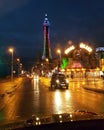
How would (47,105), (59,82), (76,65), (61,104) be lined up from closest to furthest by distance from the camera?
(47,105), (61,104), (59,82), (76,65)

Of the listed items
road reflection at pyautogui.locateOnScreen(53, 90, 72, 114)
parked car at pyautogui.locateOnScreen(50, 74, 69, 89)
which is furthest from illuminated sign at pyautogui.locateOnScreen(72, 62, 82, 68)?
road reflection at pyautogui.locateOnScreen(53, 90, 72, 114)

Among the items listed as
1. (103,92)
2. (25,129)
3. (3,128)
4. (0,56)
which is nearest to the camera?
(25,129)

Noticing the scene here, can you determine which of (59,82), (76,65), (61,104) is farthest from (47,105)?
(76,65)

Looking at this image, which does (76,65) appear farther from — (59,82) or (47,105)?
(47,105)

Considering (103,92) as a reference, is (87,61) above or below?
above

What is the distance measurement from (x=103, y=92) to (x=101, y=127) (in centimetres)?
3401

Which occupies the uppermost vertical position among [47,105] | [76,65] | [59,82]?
[76,65]

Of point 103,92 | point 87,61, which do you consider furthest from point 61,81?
point 87,61

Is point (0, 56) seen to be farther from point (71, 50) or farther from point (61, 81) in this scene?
point (61, 81)

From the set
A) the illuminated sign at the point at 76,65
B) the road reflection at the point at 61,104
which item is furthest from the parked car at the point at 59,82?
the illuminated sign at the point at 76,65

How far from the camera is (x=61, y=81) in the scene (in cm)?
5216

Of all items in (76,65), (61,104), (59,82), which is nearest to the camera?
(61,104)

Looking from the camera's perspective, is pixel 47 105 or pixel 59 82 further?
pixel 59 82

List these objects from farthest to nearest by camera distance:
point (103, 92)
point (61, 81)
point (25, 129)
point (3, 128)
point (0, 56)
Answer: point (0, 56) < point (61, 81) < point (103, 92) < point (3, 128) < point (25, 129)
